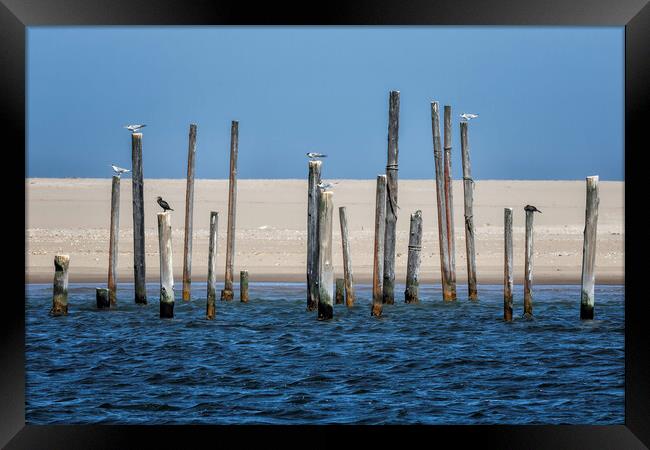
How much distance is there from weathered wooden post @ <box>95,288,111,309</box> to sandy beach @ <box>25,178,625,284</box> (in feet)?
4.90

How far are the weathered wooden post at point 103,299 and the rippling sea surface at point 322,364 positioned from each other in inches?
6.6

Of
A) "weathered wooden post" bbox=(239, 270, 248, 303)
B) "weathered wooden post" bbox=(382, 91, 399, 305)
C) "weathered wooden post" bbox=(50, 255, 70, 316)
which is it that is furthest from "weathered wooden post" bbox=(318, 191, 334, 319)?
"weathered wooden post" bbox=(50, 255, 70, 316)

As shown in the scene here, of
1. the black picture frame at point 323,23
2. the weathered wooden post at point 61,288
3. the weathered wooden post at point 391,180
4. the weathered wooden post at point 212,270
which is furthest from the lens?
the weathered wooden post at point 212,270

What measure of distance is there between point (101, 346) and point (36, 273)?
35.5 ft

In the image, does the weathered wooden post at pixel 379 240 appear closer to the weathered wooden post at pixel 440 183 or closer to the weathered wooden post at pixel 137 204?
the weathered wooden post at pixel 440 183

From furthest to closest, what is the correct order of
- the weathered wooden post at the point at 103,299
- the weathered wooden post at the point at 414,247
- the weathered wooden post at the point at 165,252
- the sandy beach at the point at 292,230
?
the sandy beach at the point at 292,230 < the weathered wooden post at the point at 103,299 < the weathered wooden post at the point at 414,247 < the weathered wooden post at the point at 165,252

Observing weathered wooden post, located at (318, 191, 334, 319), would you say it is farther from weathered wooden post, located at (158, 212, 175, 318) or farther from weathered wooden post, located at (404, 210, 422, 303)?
weathered wooden post, located at (404, 210, 422, 303)

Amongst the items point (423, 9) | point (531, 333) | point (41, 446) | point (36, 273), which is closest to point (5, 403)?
point (41, 446)

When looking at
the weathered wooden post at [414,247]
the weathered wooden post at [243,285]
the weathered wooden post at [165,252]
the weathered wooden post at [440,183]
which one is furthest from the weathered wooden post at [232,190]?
the weathered wooden post at [440,183]

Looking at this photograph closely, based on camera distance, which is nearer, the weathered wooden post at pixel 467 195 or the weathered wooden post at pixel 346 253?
the weathered wooden post at pixel 346 253

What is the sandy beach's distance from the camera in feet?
89.7

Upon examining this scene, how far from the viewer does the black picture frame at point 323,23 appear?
20.2 feet

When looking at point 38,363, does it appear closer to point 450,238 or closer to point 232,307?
point 232,307

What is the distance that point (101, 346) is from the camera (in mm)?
15852
